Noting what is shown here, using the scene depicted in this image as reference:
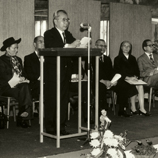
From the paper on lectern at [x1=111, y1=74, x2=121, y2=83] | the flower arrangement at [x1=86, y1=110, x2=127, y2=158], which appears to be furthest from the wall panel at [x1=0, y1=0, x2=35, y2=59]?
the flower arrangement at [x1=86, y1=110, x2=127, y2=158]

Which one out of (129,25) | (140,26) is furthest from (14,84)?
(140,26)

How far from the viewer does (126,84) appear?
7195 mm

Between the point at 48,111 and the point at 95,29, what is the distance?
3.43 metres

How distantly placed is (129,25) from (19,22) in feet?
9.38

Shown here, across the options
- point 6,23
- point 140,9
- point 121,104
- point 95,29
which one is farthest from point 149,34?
point 6,23

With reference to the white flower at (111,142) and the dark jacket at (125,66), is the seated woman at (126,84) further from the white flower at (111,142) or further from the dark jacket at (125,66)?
the white flower at (111,142)

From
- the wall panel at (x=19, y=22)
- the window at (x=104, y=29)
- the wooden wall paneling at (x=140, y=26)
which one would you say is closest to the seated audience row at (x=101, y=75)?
the wall panel at (x=19, y=22)

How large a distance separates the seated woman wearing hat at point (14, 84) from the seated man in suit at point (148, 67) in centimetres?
251

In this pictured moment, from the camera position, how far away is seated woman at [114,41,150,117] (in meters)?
7.14

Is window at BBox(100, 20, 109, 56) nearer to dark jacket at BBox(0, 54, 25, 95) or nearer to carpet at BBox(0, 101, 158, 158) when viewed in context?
carpet at BBox(0, 101, 158, 158)

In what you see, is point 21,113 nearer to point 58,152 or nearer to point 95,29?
point 58,152

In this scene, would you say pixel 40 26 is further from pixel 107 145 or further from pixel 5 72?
pixel 107 145

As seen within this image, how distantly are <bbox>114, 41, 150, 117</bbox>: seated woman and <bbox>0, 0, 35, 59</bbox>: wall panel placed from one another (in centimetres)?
167

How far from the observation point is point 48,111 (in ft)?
16.9
